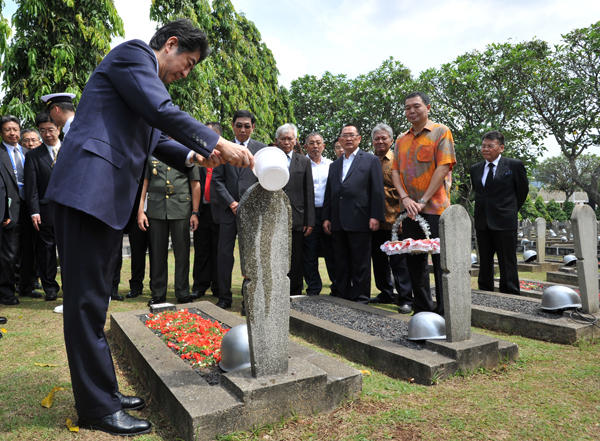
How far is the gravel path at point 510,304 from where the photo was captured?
4.94 meters

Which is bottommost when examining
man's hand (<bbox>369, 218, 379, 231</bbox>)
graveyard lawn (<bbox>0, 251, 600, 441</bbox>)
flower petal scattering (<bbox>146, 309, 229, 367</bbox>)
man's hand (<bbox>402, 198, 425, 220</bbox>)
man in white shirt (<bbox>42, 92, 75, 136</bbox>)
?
graveyard lawn (<bbox>0, 251, 600, 441</bbox>)

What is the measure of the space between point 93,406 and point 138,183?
1262 millimetres

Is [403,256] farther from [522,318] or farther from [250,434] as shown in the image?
[250,434]

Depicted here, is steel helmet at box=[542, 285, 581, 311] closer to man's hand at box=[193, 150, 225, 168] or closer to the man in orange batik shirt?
the man in orange batik shirt

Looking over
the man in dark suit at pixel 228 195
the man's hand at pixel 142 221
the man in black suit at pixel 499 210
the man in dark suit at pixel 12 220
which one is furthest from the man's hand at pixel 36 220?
the man in black suit at pixel 499 210

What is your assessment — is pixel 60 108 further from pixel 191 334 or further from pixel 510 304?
pixel 510 304

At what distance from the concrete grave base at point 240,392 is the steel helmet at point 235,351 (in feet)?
0.49

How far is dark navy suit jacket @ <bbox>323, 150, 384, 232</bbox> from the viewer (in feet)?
19.6

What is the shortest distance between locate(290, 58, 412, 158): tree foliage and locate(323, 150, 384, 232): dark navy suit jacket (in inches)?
656

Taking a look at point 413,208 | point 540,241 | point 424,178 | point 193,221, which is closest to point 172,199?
point 193,221

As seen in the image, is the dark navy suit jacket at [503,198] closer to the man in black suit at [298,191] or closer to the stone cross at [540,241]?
the man in black suit at [298,191]

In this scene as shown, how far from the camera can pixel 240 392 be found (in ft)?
8.28

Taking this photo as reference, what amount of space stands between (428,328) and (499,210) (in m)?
3.43

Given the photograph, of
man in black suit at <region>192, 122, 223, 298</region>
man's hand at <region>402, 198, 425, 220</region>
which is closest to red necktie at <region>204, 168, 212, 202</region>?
man in black suit at <region>192, 122, 223, 298</region>
